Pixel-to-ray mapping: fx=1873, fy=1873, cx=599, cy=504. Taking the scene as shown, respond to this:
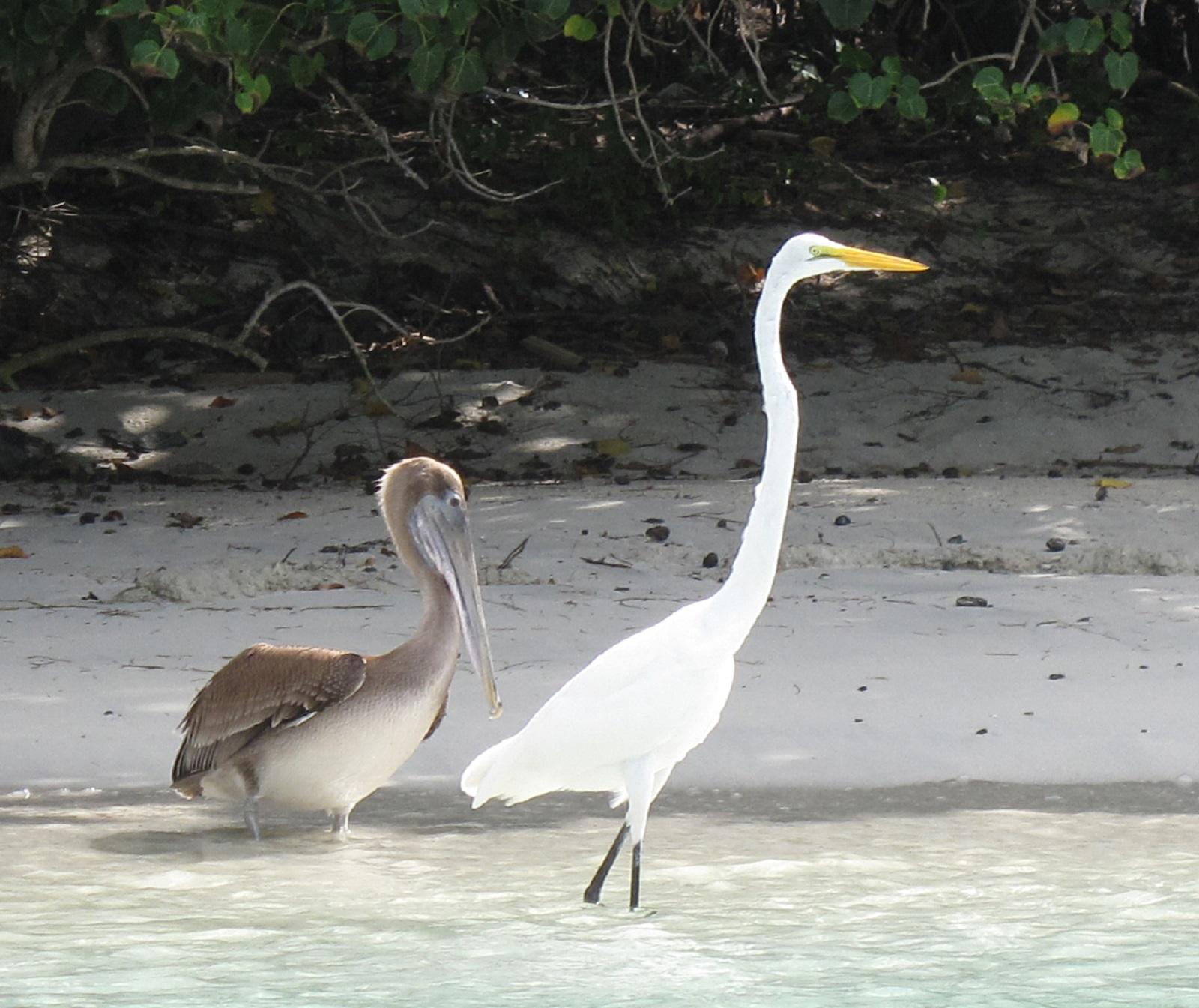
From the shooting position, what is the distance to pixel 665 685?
4.21 meters

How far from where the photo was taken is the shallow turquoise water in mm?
3848

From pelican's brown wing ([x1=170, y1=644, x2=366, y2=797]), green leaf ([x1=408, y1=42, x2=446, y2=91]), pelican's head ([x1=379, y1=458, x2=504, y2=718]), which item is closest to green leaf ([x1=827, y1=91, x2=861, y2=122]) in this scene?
green leaf ([x1=408, y1=42, x2=446, y2=91])

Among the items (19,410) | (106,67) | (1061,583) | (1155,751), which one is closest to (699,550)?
(1061,583)

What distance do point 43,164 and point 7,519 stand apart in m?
1.47

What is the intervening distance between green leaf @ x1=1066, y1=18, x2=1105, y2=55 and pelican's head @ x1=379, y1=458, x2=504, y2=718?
250cm

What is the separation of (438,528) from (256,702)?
0.67 metres

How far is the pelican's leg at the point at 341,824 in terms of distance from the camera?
4.86 metres

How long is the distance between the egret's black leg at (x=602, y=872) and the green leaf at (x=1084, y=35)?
10.1 ft

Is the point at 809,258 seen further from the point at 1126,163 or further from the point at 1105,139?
the point at 1126,163

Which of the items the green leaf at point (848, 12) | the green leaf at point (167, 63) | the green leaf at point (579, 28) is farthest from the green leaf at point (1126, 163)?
the green leaf at point (167, 63)

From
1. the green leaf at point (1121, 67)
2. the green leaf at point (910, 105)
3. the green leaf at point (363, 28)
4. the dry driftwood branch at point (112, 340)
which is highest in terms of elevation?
the green leaf at point (363, 28)

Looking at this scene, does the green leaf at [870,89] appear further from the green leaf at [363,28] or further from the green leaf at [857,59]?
the green leaf at [363,28]

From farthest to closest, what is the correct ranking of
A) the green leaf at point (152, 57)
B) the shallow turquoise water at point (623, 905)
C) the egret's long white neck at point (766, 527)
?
the green leaf at point (152, 57), the egret's long white neck at point (766, 527), the shallow turquoise water at point (623, 905)

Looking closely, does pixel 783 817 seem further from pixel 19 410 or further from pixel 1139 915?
pixel 19 410
